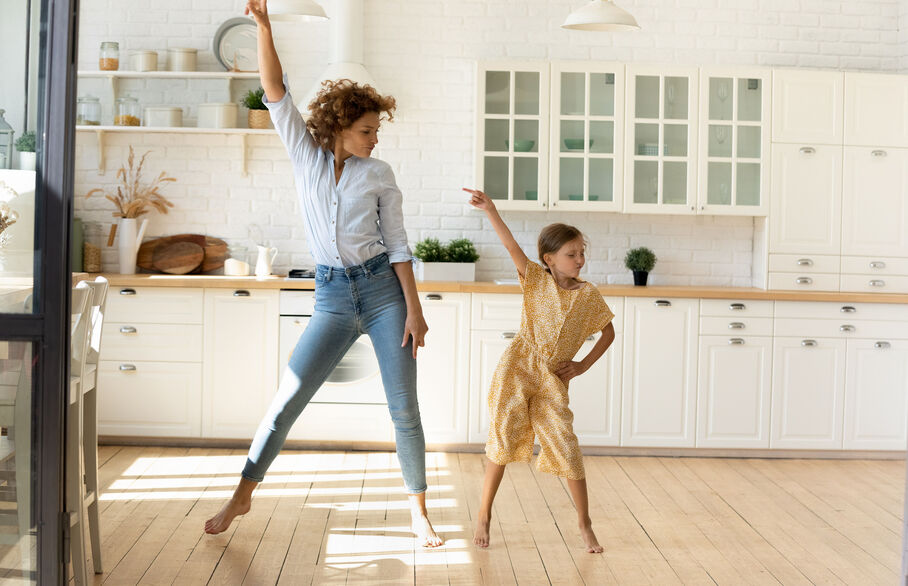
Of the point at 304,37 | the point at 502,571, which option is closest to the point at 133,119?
the point at 304,37

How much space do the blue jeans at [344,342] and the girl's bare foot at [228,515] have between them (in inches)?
4.9

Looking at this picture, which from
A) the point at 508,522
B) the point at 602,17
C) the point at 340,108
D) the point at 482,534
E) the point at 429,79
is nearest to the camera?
the point at 340,108

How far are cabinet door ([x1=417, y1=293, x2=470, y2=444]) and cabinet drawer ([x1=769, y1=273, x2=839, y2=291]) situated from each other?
5.57 ft

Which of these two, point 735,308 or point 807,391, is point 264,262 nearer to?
point 735,308

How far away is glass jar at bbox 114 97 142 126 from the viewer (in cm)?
520

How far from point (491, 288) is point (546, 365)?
1.56 m

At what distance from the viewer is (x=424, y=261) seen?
5.05m

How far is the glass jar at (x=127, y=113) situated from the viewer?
5199mm

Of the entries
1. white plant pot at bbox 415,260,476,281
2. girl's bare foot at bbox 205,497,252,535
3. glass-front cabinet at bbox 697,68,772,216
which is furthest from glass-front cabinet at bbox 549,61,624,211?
girl's bare foot at bbox 205,497,252,535

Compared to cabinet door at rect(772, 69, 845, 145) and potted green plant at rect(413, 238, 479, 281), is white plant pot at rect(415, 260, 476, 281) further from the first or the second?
cabinet door at rect(772, 69, 845, 145)

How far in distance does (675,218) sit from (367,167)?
279 centimetres

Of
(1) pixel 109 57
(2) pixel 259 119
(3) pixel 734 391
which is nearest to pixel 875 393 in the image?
(3) pixel 734 391

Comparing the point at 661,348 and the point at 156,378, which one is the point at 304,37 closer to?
the point at 156,378

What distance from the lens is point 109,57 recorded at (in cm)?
521
